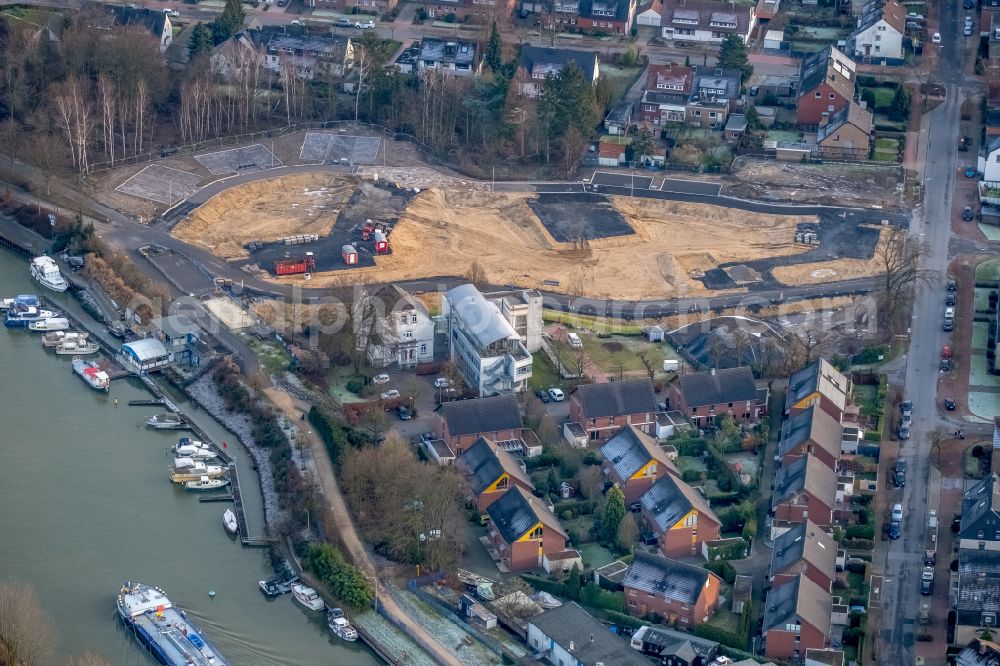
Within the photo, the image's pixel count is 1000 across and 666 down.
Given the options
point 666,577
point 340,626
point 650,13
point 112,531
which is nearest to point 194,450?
point 112,531

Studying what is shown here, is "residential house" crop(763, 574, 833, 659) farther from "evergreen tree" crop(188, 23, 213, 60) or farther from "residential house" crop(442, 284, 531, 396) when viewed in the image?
"evergreen tree" crop(188, 23, 213, 60)

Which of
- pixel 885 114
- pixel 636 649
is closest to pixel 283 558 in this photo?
pixel 636 649

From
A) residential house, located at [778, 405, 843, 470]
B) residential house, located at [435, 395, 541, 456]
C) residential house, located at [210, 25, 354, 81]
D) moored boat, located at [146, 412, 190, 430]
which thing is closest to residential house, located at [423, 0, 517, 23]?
residential house, located at [210, 25, 354, 81]

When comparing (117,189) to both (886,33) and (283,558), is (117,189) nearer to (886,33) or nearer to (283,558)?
(283,558)

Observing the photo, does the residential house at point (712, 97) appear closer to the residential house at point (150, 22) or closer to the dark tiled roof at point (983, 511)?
the residential house at point (150, 22)

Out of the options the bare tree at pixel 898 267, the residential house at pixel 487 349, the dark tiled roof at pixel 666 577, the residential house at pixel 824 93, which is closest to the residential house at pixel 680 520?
the dark tiled roof at pixel 666 577

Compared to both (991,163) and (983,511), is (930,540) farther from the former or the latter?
(991,163)
